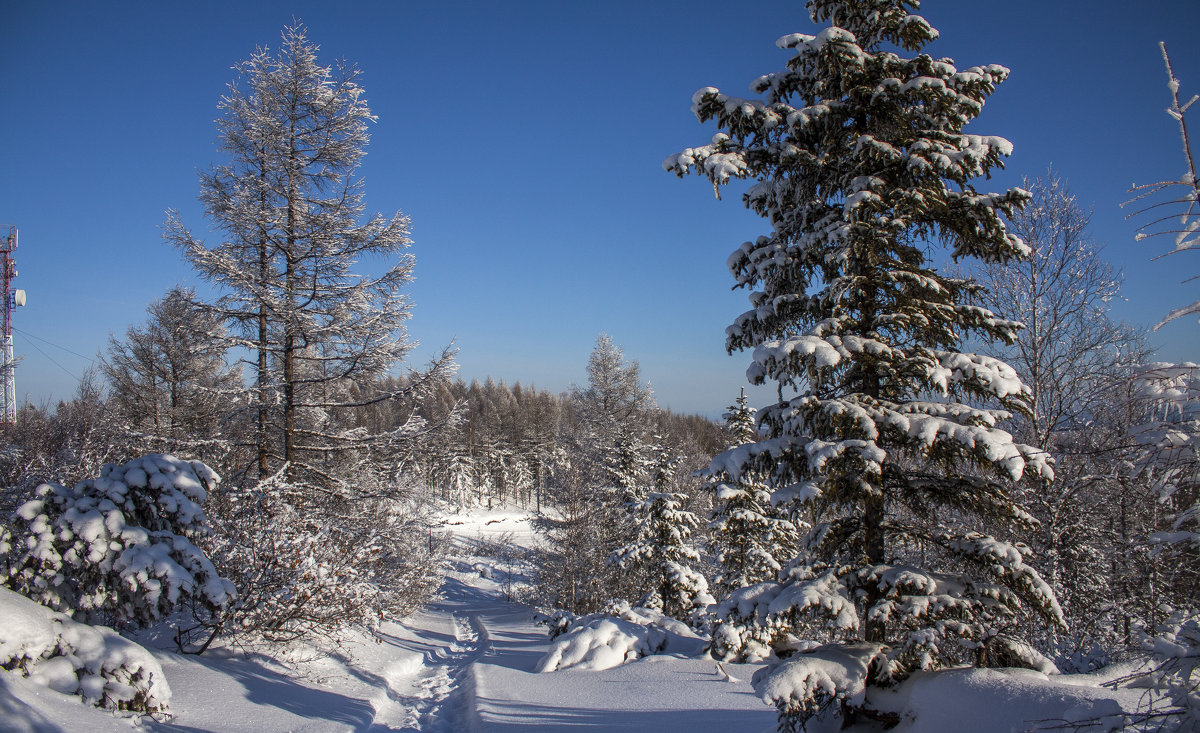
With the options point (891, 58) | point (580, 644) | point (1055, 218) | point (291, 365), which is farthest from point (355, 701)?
point (1055, 218)

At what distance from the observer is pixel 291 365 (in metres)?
9.83

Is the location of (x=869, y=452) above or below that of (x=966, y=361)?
below

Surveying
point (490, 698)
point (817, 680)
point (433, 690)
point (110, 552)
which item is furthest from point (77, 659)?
point (817, 680)

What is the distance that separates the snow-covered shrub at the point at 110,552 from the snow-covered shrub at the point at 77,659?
0.25m

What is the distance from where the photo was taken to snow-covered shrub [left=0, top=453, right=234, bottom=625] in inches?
205

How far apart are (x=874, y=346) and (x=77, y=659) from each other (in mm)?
7606

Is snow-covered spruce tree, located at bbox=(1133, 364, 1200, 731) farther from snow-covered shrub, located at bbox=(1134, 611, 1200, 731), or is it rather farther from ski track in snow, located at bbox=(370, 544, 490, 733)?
ski track in snow, located at bbox=(370, 544, 490, 733)

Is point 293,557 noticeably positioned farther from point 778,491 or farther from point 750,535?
point 750,535

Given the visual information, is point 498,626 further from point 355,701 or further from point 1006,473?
point 1006,473

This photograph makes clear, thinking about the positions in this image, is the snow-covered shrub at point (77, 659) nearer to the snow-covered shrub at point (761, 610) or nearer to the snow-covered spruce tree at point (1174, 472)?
the snow-covered shrub at point (761, 610)

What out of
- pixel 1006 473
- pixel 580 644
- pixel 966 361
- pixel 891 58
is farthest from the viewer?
pixel 580 644

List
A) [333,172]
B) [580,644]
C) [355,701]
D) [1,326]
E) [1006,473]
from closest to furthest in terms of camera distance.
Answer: [1006,473]
[355,701]
[580,644]
[333,172]
[1,326]

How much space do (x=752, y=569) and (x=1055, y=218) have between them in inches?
427

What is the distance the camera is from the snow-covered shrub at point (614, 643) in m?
9.42
